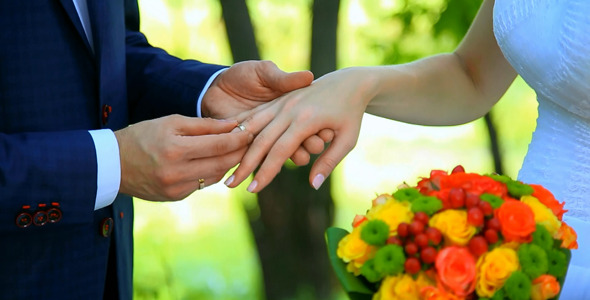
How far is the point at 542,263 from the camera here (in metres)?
0.96

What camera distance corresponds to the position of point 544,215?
41.4 inches

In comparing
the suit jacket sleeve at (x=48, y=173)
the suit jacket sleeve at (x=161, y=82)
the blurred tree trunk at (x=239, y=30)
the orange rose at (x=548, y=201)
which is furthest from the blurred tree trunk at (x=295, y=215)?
the orange rose at (x=548, y=201)

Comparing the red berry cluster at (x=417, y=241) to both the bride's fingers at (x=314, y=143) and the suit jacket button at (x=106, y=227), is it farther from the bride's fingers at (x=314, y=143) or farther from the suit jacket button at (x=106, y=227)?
the suit jacket button at (x=106, y=227)

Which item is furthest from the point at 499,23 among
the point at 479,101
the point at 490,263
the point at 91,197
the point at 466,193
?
the point at 91,197

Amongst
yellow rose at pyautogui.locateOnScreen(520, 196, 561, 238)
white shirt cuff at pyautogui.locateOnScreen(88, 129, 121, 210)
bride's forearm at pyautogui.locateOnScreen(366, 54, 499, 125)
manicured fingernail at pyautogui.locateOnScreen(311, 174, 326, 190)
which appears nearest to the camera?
yellow rose at pyautogui.locateOnScreen(520, 196, 561, 238)

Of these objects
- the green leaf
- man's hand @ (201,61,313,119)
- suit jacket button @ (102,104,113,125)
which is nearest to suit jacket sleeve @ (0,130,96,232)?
suit jacket button @ (102,104,113,125)

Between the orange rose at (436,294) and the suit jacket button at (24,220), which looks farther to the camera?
the suit jacket button at (24,220)

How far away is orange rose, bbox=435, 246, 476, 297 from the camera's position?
94cm

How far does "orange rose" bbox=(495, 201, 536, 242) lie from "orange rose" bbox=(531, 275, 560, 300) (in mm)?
64

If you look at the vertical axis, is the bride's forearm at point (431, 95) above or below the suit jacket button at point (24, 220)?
above

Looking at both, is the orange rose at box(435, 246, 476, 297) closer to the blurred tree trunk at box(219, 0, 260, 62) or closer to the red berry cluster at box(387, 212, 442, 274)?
the red berry cluster at box(387, 212, 442, 274)

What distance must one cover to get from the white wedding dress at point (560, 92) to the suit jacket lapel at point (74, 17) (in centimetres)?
100

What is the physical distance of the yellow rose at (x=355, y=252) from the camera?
101cm

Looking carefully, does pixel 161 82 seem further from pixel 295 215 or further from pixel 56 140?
pixel 295 215
